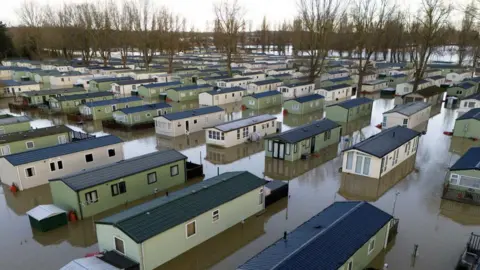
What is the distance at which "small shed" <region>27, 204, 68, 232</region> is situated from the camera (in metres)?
17.1

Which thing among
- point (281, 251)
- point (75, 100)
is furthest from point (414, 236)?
point (75, 100)

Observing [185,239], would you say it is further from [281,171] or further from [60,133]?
[60,133]

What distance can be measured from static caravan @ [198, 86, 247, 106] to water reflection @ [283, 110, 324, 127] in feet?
36.6

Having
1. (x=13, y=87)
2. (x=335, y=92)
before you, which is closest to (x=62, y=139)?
(x=13, y=87)

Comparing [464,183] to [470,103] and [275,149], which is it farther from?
[470,103]

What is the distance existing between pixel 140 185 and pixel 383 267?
13.6 meters

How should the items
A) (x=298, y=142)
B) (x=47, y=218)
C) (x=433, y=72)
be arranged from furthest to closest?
(x=433, y=72)
(x=298, y=142)
(x=47, y=218)

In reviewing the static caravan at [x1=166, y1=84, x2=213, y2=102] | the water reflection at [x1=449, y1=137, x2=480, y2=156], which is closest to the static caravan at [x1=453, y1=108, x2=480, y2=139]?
the water reflection at [x1=449, y1=137, x2=480, y2=156]

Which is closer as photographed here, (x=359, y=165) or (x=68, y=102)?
(x=359, y=165)

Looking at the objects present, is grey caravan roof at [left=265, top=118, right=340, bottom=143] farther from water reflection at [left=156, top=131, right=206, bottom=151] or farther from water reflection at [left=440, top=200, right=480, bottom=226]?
water reflection at [left=440, top=200, right=480, bottom=226]

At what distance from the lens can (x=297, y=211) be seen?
19.3 m

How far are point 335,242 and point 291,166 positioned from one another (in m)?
13.4

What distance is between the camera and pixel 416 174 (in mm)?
24484

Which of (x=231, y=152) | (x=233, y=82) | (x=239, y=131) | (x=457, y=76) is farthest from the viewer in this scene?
(x=457, y=76)
